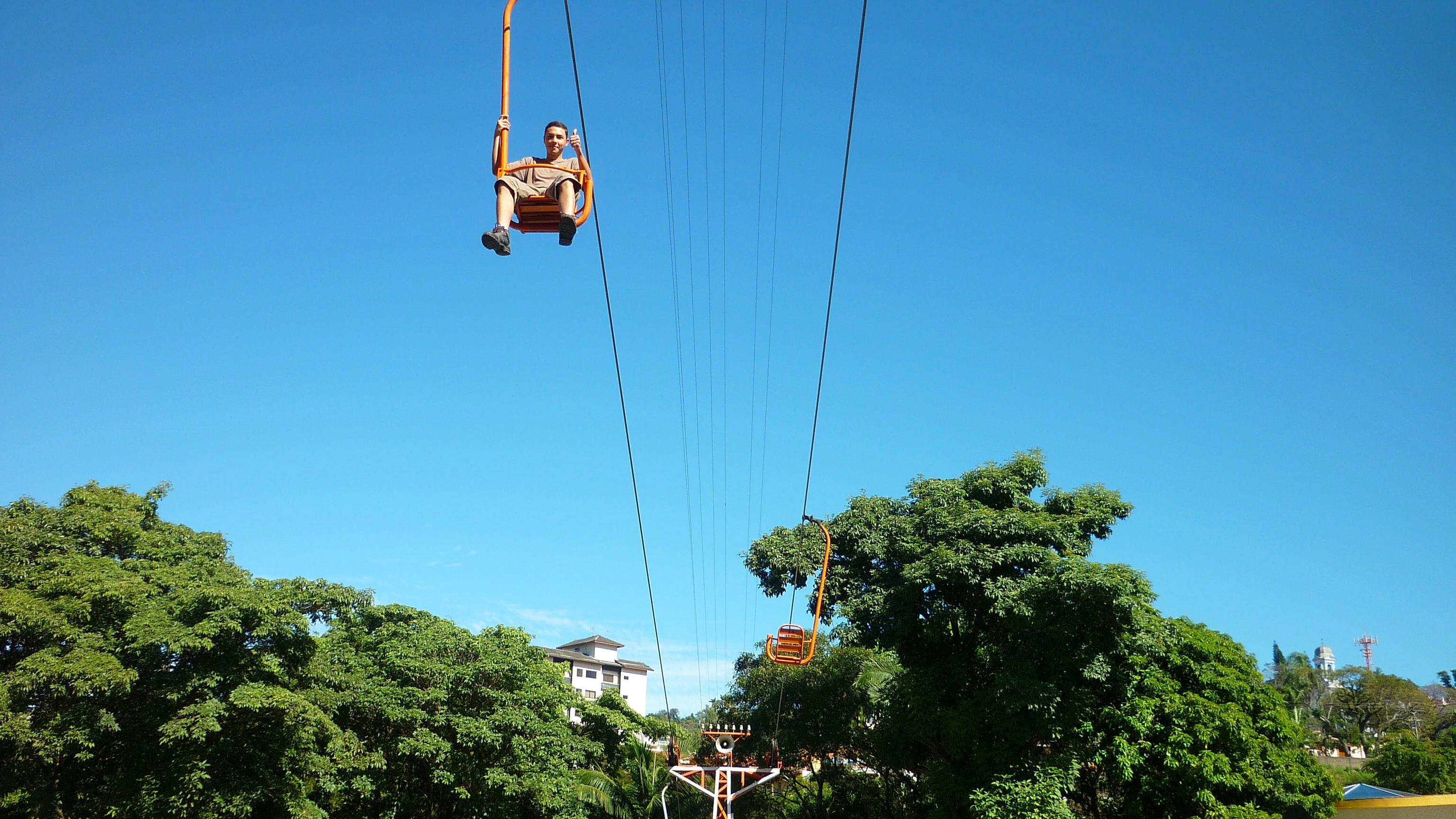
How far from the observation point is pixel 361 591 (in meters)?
21.8

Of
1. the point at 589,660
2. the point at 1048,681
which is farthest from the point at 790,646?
the point at 589,660

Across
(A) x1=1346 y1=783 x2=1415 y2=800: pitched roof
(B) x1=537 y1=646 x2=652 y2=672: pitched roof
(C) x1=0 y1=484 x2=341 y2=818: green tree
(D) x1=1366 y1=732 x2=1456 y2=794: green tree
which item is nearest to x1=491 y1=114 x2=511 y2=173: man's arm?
(C) x1=0 y1=484 x2=341 y2=818: green tree

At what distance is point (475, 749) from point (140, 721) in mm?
6766

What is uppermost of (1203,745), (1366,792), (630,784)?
(1203,745)

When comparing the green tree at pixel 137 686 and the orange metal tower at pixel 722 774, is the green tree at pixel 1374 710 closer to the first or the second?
the orange metal tower at pixel 722 774

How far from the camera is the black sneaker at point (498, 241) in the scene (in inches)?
231

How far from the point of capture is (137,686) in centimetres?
1498

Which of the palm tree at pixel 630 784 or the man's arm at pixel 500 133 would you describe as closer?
the man's arm at pixel 500 133

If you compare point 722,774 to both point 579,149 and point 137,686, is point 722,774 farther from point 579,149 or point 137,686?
point 579,149

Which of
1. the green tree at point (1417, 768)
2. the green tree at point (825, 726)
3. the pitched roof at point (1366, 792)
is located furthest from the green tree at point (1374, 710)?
the green tree at point (825, 726)

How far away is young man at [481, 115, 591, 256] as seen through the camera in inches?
232

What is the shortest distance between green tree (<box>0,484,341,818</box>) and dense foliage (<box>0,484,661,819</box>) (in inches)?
1.0

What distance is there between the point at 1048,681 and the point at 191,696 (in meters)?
14.1

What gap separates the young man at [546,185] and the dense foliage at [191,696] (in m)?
11.8
